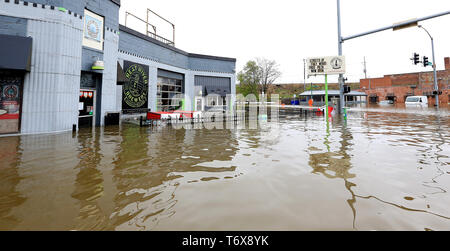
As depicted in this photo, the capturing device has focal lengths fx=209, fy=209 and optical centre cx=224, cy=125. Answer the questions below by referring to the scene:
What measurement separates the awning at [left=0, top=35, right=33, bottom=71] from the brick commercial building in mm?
66586

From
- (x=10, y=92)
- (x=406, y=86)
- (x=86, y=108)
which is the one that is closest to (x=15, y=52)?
(x=10, y=92)

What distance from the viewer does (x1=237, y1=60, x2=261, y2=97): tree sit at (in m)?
43.4

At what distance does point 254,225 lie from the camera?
2.53 m

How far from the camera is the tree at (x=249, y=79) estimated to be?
1708 inches

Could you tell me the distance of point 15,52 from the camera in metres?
8.60

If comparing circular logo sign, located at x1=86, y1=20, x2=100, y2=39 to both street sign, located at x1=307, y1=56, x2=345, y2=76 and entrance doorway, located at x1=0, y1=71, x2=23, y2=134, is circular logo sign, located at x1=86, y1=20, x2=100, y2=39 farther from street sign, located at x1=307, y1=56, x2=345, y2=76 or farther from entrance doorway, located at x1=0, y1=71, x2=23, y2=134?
street sign, located at x1=307, y1=56, x2=345, y2=76

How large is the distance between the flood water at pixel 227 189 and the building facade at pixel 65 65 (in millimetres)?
4107

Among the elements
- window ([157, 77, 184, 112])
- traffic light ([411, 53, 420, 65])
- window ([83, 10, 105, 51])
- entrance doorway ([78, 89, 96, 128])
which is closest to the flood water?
entrance doorway ([78, 89, 96, 128])

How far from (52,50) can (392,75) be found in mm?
74399

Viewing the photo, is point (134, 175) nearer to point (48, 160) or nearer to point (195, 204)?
point (195, 204)

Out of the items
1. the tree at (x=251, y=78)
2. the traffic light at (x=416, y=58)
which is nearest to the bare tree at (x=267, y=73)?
the tree at (x=251, y=78)

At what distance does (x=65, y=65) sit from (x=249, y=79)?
36.7 metres
